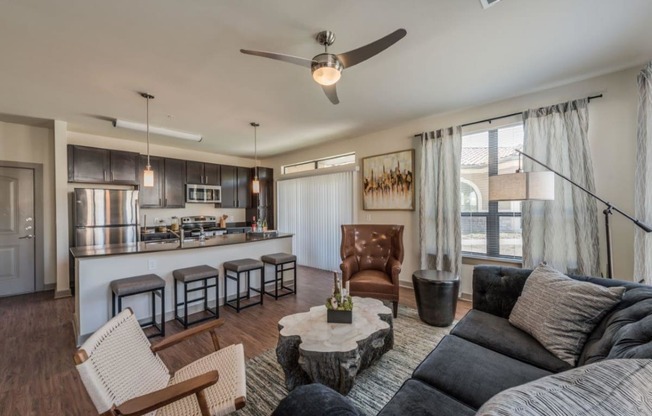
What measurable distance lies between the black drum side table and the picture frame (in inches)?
64.2

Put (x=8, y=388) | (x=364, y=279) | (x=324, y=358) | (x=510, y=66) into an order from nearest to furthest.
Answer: (x=324, y=358), (x=8, y=388), (x=510, y=66), (x=364, y=279)

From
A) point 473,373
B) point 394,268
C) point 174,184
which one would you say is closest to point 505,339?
point 473,373

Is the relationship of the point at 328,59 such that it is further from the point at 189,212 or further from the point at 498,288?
the point at 189,212

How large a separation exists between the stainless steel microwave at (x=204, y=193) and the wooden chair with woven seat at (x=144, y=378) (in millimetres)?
4603

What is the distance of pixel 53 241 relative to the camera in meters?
4.40

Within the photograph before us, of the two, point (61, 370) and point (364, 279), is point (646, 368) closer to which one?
point (364, 279)

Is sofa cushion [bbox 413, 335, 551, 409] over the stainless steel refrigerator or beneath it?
beneath

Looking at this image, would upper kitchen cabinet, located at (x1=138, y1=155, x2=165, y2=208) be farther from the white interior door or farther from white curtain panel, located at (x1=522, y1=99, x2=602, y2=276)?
white curtain panel, located at (x1=522, y1=99, x2=602, y2=276)

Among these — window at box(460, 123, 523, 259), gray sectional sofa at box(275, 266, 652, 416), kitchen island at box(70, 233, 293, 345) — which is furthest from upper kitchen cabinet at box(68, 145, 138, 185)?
window at box(460, 123, 523, 259)

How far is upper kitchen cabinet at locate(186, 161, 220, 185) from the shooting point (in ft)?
19.2

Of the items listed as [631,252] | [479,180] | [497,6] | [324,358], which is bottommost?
[324,358]

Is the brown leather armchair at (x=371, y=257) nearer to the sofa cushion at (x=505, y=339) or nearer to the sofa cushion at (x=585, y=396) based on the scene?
the sofa cushion at (x=505, y=339)

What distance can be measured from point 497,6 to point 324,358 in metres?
2.65

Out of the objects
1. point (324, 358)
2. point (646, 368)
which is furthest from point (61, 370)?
point (646, 368)
